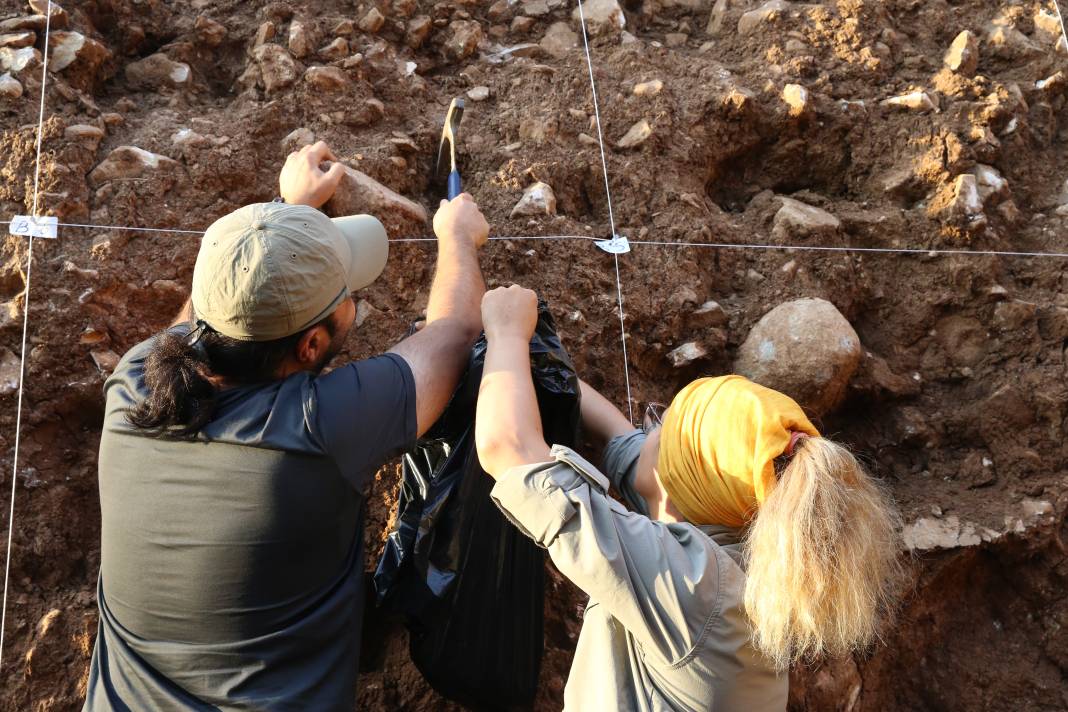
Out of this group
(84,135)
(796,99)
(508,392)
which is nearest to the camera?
(508,392)

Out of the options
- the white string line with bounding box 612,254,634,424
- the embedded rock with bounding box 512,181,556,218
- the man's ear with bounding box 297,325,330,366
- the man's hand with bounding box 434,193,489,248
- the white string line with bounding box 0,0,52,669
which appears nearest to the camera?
the man's ear with bounding box 297,325,330,366

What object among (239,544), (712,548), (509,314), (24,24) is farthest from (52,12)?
(712,548)

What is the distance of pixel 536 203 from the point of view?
2.91 metres

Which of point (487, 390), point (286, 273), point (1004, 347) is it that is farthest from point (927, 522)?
point (286, 273)

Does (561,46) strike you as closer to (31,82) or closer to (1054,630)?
(31,82)

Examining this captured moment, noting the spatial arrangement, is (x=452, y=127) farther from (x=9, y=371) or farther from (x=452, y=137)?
(x=9, y=371)

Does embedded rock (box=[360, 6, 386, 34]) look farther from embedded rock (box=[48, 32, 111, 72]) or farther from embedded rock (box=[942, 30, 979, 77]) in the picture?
embedded rock (box=[942, 30, 979, 77])

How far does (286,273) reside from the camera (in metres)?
1.69

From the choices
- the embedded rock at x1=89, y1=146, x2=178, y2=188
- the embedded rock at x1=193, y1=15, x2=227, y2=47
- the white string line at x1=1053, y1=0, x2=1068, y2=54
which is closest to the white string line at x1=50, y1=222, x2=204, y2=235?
the embedded rock at x1=89, y1=146, x2=178, y2=188

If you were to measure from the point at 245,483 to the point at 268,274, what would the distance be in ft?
1.26

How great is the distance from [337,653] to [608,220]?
69.9 inches

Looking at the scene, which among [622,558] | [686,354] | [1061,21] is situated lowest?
[686,354]

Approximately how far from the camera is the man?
163cm

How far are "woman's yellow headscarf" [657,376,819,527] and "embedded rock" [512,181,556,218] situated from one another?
4.11 ft
